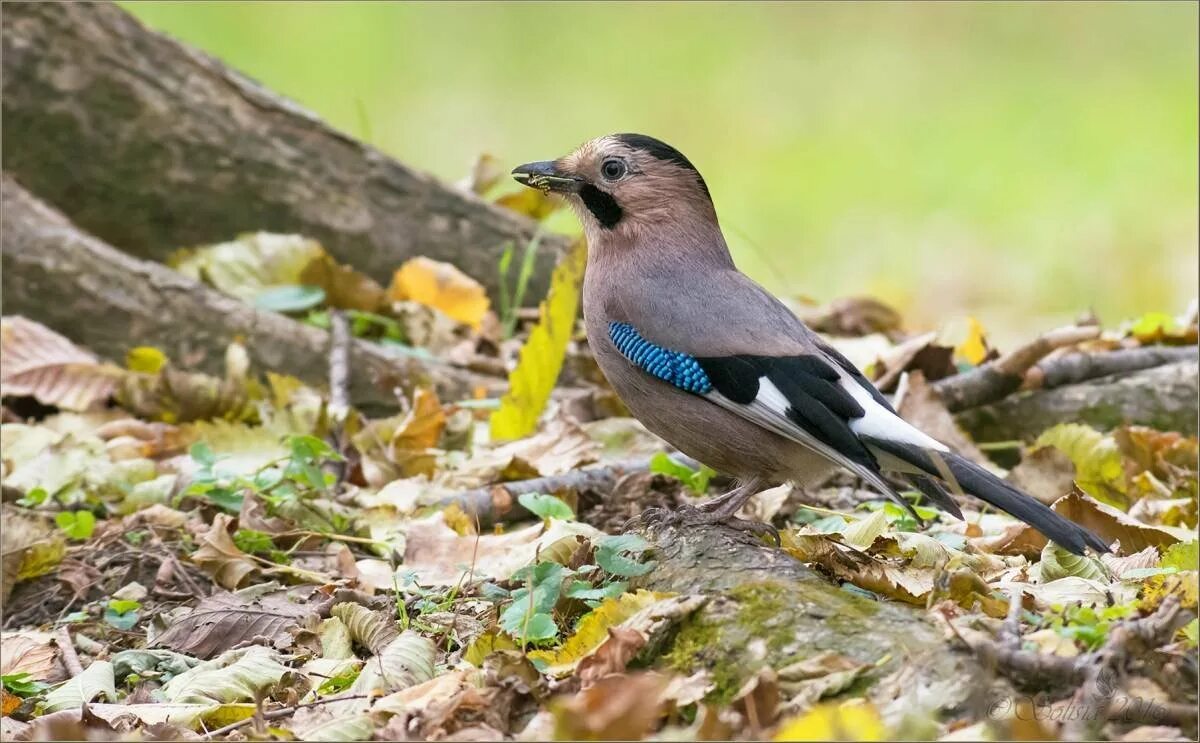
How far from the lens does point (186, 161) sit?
21.7ft

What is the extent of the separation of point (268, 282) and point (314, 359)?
0.58 m

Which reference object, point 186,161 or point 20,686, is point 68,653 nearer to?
point 20,686

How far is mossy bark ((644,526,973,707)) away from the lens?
2.82 meters

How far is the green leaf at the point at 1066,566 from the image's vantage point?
3.55 m

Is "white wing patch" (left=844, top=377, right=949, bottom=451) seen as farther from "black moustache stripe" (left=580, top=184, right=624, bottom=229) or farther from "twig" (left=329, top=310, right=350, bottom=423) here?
"twig" (left=329, top=310, right=350, bottom=423)

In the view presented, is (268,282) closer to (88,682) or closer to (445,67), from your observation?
(88,682)

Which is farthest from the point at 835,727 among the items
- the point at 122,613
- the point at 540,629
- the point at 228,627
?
the point at 122,613

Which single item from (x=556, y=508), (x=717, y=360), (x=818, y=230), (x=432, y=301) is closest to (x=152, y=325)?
(x=432, y=301)

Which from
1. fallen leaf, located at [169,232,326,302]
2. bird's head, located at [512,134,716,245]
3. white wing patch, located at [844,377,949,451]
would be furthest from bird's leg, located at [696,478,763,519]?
fallen leaf, located at [169,232,326,302]

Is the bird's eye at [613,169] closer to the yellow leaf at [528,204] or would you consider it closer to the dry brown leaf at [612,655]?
the dry brown leaf at [612,655]

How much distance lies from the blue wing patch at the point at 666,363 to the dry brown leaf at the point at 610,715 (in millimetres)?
1683

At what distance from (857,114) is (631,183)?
8.73m

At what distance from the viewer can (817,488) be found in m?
5.07

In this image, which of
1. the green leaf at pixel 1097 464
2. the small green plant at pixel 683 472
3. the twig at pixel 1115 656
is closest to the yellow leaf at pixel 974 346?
the green leaf at pixel 1097 464
